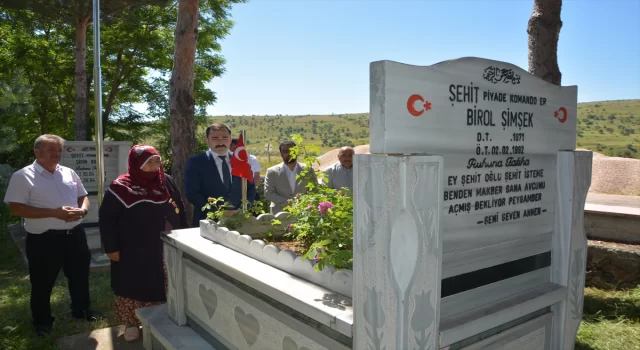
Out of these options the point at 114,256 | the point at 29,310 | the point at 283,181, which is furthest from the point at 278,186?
the point at 29,310

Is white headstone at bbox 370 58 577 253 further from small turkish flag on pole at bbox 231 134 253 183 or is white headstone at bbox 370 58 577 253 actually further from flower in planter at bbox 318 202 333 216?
small turkish flag on pole at bbox 231 134 253 183

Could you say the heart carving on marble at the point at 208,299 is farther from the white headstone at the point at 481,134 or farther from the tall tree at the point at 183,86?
the tall tree at the point at 183,86

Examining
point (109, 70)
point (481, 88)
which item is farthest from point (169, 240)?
point (109, 70)

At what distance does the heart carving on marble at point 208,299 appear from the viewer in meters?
3.28

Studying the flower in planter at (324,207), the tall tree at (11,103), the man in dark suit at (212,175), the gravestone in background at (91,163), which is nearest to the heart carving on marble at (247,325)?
the flower in planter at (324,207)

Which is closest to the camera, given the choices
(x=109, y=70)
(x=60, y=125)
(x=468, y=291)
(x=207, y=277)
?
(x=468, y=291)

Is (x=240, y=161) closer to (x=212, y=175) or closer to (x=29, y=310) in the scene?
(x=212, y=175)

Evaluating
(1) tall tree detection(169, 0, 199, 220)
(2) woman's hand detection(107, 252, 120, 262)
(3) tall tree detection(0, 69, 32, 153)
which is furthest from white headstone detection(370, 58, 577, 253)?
(3) tall tree detection(0, 69, 32, 153)

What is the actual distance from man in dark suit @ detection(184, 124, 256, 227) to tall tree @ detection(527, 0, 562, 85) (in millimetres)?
4149

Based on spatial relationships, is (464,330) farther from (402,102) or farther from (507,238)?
(402,102)

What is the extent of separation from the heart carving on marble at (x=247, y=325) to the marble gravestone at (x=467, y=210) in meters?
0.95

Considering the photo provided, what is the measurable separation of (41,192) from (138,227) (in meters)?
1.13

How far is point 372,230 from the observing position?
1.92 meters

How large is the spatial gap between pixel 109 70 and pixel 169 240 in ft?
67.4
